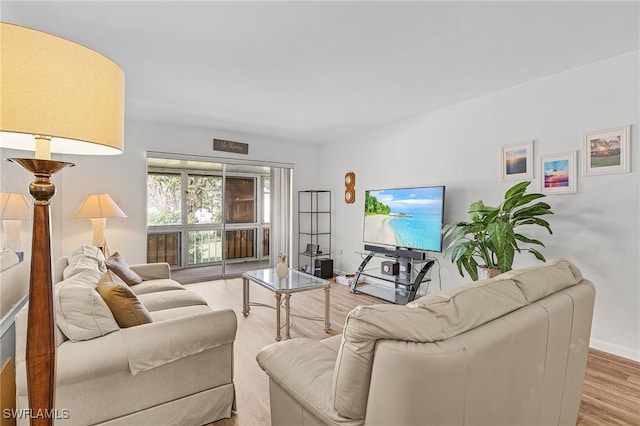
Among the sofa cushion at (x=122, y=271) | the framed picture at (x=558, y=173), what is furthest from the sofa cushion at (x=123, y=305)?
the framed picture at (x=558, y=173)

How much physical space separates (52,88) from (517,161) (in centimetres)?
374

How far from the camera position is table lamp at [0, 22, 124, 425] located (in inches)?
29.0

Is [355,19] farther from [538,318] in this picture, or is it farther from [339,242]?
[339,242]

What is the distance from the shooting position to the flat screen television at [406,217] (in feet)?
12.8

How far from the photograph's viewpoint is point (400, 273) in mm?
4309

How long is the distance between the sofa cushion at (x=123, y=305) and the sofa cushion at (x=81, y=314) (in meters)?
0.06

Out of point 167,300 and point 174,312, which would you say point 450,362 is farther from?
point 167,300

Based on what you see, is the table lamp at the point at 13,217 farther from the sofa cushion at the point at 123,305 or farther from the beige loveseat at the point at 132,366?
the sofa cushion at the point at 123,305

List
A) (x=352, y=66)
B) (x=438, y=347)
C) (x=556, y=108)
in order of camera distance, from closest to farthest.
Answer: (x=438, y=347), (x=352, y=66), (x=556, y=108)

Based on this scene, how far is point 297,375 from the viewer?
133 cm

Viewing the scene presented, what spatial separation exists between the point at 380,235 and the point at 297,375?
3491mm

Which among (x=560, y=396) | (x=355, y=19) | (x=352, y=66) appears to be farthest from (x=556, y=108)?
(x=560, y=396)

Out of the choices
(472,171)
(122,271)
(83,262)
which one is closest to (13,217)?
(83,262)

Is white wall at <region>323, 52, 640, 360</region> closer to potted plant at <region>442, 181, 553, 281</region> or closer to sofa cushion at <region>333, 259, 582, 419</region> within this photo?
potted plant at <region>442, 181, 553, 281</region>
